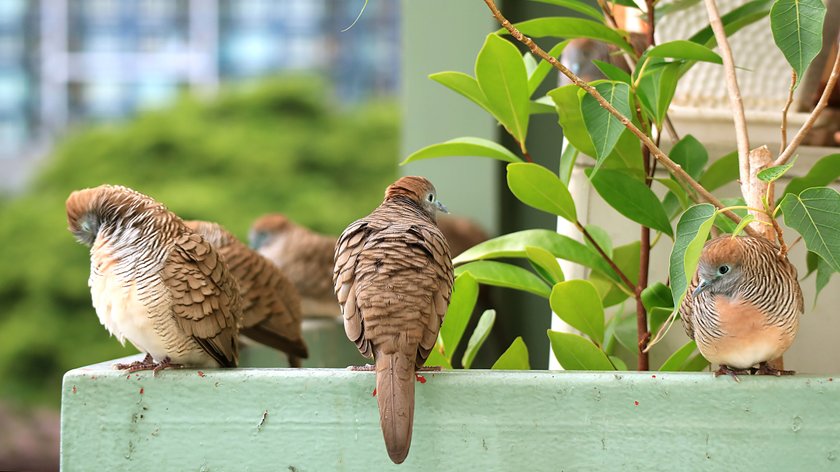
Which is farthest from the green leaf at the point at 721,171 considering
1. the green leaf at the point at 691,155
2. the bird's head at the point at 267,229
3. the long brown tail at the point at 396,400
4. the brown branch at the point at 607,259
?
the bird's head at the point at 267,229

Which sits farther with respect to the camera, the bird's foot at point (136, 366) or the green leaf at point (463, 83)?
the green leaf at point (463, 83)

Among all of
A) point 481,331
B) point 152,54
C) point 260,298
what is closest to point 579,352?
point 481,331

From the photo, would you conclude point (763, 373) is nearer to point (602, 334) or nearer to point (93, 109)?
point (602, 334)

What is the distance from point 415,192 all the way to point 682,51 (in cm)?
31

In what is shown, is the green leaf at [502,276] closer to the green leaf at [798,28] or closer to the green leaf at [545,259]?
the green leaf at [545,259]

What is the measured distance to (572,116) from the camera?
0.98 meters

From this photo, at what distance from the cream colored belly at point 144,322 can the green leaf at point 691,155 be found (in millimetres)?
552

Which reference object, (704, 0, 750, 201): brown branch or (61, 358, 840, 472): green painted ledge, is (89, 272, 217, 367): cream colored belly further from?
(704, 0, 750, 201): brown branch

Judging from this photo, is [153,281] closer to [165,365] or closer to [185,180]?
[165,365]

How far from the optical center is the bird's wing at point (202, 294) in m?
0.88

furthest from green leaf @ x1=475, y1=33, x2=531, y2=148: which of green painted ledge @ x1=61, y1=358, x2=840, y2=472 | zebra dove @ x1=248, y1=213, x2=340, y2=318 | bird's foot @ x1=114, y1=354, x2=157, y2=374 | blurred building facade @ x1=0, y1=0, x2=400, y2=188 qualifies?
blurred building facade @ x1=0, y1=0, x2=400, y2=188

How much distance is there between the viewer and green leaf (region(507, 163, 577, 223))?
92 centimetres

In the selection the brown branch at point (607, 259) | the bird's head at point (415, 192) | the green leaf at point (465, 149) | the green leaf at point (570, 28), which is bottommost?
the brown branch at point (607, 259)

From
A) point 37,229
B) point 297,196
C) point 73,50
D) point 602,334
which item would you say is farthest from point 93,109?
point 602,334
